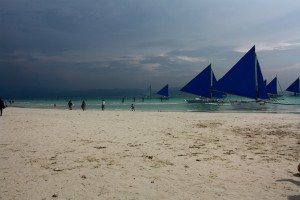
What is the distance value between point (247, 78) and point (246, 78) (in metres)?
0.13

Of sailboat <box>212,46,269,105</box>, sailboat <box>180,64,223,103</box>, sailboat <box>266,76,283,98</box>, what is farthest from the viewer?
sailboat <box>266,76,283,98</box>

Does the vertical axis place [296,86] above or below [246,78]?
above

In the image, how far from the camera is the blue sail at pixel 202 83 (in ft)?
171

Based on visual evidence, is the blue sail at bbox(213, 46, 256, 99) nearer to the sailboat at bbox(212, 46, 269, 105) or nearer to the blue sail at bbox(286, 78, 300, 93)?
the sailboat at bbox(212, 46, 269, 105)

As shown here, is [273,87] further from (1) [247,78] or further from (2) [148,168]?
(2) [148,168]

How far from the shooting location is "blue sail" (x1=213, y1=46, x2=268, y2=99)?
3362 centimetres

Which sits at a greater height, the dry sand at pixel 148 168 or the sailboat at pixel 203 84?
the sailboat at pixel 203 84

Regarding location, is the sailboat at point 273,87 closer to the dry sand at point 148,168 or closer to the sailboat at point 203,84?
the sailboat at point 203,84

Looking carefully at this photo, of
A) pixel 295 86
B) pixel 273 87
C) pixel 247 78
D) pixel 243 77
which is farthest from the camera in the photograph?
pixel 295 86

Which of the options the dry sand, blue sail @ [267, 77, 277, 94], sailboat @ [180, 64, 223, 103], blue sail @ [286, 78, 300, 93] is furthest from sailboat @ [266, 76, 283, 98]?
the dry sand

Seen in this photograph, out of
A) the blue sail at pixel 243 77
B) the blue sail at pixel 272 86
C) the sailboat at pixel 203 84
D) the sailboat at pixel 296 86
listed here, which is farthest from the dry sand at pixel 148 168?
the sailboat at pixel 296 86

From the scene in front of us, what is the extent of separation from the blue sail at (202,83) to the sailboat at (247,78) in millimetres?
16134

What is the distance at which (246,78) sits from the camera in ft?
112

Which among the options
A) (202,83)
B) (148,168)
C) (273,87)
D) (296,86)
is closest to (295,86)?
(296,86)
